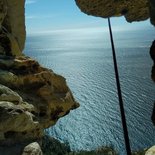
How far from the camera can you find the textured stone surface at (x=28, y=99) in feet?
71.2

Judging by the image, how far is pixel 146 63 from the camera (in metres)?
170

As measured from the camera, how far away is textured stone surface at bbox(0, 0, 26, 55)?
3028 cm

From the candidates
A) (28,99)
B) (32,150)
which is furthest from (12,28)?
(32,150)

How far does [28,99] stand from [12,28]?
10.1 metres

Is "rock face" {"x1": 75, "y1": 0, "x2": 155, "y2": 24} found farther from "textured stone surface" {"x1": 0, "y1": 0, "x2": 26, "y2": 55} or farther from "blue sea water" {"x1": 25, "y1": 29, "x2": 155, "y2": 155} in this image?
"blue sea water" {"x1": 25, "y1": 29, "x2": 155, "y2": 155}

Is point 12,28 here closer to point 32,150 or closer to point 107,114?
point 32,150

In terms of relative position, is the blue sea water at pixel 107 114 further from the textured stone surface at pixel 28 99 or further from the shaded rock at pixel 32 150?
the shaded rock at pixel 32 150

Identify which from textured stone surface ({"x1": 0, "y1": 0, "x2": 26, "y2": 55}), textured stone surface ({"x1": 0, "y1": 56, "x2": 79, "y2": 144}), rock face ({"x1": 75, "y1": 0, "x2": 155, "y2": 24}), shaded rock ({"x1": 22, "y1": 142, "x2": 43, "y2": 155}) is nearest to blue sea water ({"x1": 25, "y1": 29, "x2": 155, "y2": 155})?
textured stone surface ({"x1": 0, "y1": 56, "x2": 79, "y2": 144})

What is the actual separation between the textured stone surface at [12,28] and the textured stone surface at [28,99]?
2664 millimetres

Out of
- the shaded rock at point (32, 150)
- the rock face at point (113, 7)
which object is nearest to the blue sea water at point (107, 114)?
the shaded rock at point (32, 150)

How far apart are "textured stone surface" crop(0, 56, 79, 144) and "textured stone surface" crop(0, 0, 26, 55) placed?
266 cm

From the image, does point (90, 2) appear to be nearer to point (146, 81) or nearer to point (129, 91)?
point (129, 91)

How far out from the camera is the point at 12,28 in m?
34.5

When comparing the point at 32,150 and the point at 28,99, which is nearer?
the point at 32,150
